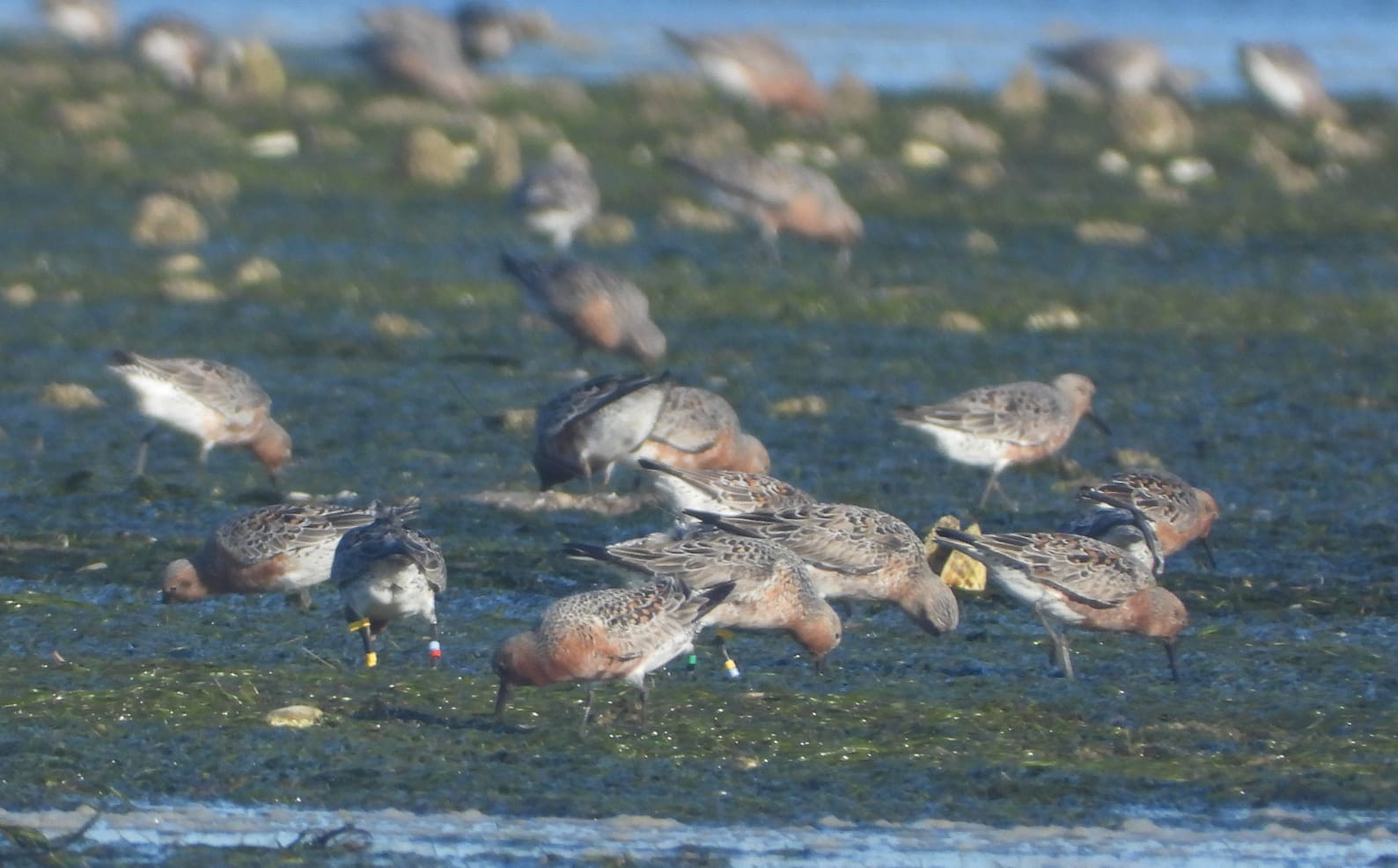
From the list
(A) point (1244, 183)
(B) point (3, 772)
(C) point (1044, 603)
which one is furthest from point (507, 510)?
(A) point (1244, 183)

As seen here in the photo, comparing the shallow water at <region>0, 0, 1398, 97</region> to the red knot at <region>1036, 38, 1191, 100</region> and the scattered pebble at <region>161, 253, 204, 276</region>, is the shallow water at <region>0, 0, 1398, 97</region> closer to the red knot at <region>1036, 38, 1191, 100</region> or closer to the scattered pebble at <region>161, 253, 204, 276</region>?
the red knot at <region>1036, 38, 1191, 100</region>

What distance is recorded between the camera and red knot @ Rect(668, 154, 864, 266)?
18.5 meters

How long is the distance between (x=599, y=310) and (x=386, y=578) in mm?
6273

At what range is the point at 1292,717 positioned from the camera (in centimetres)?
743

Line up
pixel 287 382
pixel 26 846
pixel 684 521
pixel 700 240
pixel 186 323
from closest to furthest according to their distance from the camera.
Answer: pixel 26 846 < pixel 684 521 < pixel 287 382 < pixel 186 323 < pixel 700 240

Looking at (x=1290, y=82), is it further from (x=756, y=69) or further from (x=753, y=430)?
(x=753, y=430)

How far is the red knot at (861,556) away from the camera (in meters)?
8.60

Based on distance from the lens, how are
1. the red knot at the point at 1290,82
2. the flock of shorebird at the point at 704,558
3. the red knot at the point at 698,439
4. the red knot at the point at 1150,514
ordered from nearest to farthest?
the flock of shorebird at the point at 704,558
the red knot at the point at 1150,514
the red knot at the point at 698,439
the red knot at the point at 1290,82

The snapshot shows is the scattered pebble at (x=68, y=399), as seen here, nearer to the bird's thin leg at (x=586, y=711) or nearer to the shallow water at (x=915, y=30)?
the bird's thin leg at (x=586, y=711)

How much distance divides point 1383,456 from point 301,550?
5951 mm

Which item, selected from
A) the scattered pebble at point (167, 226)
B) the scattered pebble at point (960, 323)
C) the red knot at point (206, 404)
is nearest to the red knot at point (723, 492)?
the red knot at point (206, 404)

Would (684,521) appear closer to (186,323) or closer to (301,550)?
(301,550)

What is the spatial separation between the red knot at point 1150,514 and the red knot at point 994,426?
1.20m

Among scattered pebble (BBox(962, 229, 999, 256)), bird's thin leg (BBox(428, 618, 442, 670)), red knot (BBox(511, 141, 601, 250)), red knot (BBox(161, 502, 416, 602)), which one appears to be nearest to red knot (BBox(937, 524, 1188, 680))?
bird's thin leg (BBox(428, 618, 442, 670))
